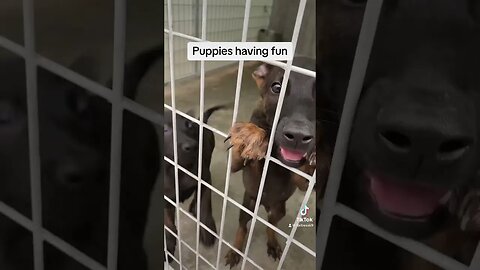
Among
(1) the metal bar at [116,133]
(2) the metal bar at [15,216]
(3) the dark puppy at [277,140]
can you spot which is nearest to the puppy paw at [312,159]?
(3) the dark puppy at [277,140]

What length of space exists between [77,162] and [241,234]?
0.27 m

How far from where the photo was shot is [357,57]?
41 centimetres

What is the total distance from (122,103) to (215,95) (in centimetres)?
15

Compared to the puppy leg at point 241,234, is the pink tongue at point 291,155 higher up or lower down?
higher up

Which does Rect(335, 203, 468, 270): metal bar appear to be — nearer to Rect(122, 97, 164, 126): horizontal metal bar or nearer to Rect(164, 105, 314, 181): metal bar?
Rect(164, 105, 314, 181): metal bar

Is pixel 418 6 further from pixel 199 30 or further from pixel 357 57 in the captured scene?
pixel 199 30

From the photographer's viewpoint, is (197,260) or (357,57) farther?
(197,260)

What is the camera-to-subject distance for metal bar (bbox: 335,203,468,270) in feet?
1.46

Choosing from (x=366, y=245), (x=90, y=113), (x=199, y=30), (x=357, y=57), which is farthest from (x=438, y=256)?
(x=90, y=113)

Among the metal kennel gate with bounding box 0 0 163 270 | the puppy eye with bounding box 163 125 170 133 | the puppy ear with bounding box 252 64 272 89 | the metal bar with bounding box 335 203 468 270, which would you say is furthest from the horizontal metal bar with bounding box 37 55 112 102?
the metal bar with bounding box 335 203 468 270

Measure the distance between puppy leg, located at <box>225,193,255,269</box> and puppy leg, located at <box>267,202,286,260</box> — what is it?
0.08 ft

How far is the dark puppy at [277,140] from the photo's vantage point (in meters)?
→ 0.42

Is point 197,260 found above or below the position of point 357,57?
below

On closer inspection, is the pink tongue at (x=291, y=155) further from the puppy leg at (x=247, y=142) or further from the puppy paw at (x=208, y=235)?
the puppy paw at (x=208, y=235)
